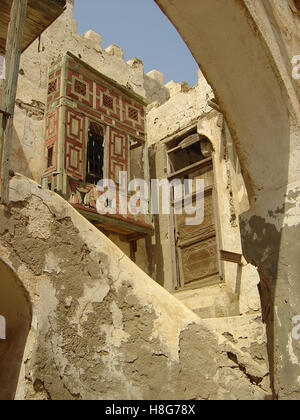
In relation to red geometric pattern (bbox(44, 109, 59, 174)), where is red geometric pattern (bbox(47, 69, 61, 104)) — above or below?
above

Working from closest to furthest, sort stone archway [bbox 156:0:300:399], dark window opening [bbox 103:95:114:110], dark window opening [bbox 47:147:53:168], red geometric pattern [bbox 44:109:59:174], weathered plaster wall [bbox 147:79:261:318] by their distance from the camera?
stone archway [bbox 156:0:300:399] → weathered plaster wall [bbox 147:79:261:318] → red geometric pattern [bbox 44:109:59:174] → dark window opening [bbox 47:147:53:168] → dark window opening [bbox 103:95:114:110]

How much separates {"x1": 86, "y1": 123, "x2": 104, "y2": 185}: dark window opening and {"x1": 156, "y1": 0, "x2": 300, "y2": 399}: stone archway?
5759 mm

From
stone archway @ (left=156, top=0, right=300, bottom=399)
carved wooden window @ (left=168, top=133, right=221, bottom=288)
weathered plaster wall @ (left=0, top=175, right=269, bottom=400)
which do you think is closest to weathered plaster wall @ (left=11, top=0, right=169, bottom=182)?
carved wooden window @ (left=168, top=133, right=221, bottom=288)

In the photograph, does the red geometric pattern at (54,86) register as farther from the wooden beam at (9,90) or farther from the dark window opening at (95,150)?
the wooden beam at (9,90)

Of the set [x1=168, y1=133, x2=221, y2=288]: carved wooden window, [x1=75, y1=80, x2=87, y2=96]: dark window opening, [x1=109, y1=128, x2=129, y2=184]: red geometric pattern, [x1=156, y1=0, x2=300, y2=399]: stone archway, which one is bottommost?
[x1=156, y1=0, x2=300, y2=399]: stone archway

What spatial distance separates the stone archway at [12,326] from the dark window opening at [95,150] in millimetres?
5883

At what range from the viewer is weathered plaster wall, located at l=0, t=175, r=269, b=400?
2.66m

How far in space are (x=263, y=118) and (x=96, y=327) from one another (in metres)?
1.76

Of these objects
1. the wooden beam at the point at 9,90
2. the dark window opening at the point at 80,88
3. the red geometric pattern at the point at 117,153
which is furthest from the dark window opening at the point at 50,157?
the wooden beam at the point at 9,90

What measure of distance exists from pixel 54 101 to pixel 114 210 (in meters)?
2.37

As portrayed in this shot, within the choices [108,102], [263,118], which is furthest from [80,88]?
[263,118]

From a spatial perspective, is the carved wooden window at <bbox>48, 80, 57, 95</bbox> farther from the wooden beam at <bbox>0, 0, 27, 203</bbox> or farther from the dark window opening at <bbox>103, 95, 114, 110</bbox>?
the wooden beam at <bbox>0, 0, 27, 203</bbox>

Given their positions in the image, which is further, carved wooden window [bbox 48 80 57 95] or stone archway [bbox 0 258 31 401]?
carved wooden window [bbox 48 80 57 95]

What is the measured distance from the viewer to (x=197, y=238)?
886cm
